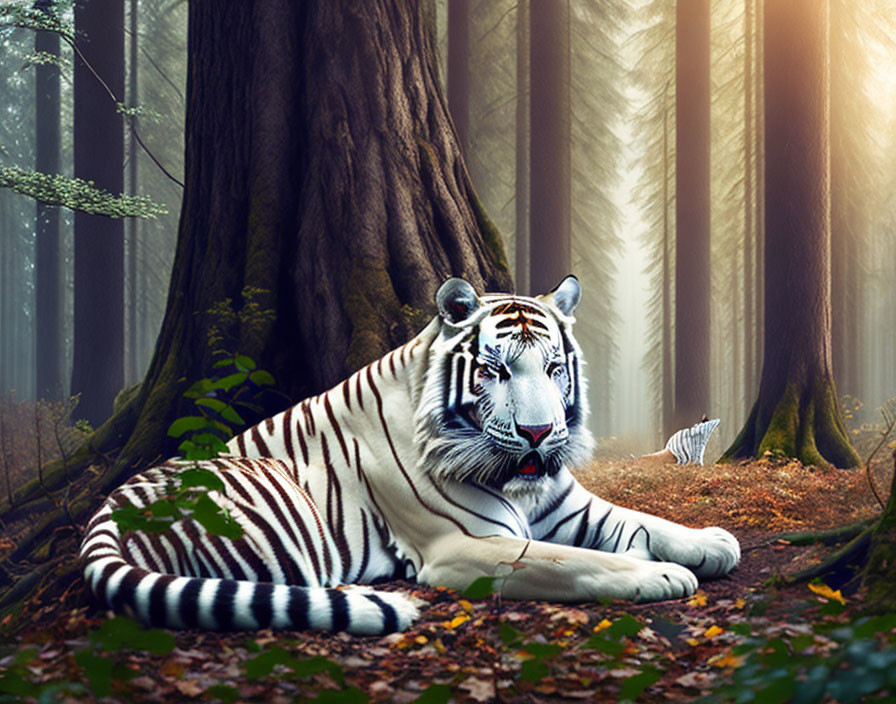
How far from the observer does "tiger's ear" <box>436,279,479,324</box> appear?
4.22 meters

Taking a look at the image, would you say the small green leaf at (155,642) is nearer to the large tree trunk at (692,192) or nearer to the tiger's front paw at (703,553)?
the tiger's front paw at (703,553)

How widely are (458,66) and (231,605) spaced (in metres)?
13.2

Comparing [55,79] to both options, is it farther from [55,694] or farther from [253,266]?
[55,694]

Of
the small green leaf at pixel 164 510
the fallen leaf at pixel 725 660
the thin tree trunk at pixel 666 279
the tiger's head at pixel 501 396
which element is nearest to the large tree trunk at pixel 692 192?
the thin tree trunk at pixel 666 279

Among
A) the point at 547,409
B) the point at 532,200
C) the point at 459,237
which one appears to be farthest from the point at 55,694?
the point at 532,200

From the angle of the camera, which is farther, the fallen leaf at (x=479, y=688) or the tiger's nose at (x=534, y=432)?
the tiger's nose at (x=534, y=432)

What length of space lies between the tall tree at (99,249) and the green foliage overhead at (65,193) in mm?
2542

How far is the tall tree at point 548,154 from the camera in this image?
46.6 ft

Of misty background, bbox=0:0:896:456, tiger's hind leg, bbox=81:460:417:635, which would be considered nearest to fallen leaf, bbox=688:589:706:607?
tiger's hind leg, bbox=81:460:417:635

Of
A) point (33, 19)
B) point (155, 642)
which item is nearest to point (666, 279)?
point (33, 19)

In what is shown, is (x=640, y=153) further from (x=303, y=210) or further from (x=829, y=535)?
(x=829, y=535)

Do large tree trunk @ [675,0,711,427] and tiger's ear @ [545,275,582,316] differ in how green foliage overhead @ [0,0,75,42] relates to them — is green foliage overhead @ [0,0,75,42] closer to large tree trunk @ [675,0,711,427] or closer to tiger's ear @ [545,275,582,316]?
tiger's ear @ [545,275,582,316]

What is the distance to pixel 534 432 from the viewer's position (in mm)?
3877

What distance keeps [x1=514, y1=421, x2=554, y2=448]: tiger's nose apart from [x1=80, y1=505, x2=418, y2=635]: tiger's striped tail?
1105 millimetres
